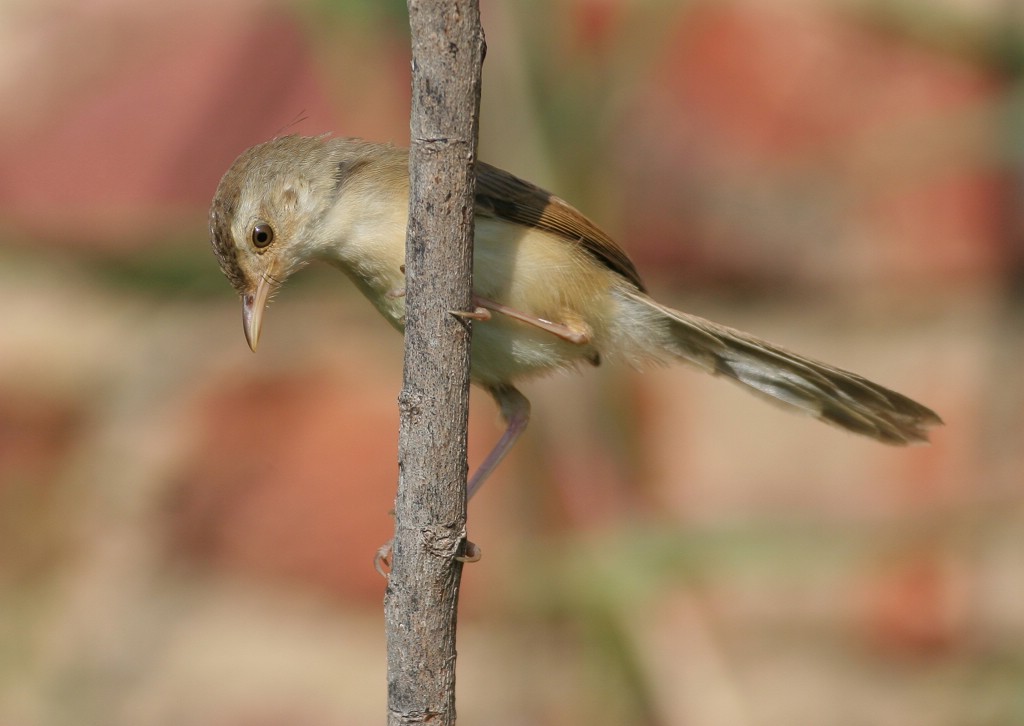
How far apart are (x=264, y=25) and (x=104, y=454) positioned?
3.93 feet

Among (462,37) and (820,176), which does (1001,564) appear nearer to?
(820,176)

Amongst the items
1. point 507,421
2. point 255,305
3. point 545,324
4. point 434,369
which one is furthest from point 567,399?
point 434,369

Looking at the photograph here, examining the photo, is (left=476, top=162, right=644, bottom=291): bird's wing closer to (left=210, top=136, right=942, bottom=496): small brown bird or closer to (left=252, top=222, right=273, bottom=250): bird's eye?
(left=210, top=136, right=942, bottom=496): small brown bird

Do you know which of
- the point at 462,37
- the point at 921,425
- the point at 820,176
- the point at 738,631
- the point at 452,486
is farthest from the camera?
the point at 738,631

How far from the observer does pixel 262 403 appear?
9.80 feet

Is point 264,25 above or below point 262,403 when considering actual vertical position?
above

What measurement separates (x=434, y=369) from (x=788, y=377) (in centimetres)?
117

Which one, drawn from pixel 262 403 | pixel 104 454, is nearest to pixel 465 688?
pixel 262 403

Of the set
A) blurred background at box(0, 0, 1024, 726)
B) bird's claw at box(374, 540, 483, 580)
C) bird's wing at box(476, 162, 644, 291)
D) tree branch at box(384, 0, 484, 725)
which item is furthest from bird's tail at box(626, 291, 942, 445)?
tree branch at box(384, 0, 484, 725)

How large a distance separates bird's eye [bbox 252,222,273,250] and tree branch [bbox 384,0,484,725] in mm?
1057

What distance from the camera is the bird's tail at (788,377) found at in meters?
2.23

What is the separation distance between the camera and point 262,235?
7.71 feet

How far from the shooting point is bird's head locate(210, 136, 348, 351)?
2.35 m

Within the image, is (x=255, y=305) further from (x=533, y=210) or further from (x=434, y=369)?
(x=434, y=369)
